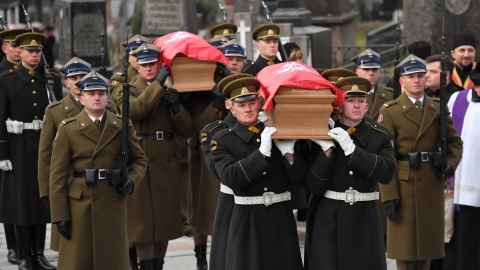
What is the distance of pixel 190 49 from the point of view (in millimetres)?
11695

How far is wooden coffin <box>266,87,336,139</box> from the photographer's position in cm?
896

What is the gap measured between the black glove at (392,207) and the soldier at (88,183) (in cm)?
211

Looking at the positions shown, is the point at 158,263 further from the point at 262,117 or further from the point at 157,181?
the point at 262,117

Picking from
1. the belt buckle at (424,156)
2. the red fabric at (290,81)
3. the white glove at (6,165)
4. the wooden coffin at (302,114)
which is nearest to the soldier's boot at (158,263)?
the white glove at (6,165)

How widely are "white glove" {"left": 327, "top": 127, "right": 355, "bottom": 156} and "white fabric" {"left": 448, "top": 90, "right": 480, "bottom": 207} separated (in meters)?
2.82

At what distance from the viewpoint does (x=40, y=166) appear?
434 inches

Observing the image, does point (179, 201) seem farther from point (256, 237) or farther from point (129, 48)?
point (256, 237)

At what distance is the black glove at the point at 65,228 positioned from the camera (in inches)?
406

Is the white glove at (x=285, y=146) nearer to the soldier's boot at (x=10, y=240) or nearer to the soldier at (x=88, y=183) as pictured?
the soldier at (x=88, y=183)

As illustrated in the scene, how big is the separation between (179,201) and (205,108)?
848 millimetres

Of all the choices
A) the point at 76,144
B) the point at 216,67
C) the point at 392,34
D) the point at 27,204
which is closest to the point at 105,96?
the point at 76,144

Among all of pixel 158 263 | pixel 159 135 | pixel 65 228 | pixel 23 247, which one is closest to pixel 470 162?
pixel 159 135

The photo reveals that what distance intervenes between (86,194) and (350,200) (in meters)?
2.18

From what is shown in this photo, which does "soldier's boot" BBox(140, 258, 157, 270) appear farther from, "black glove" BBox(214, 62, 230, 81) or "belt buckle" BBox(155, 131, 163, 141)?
"black glove" BBox(214, 62, 230, 81)
